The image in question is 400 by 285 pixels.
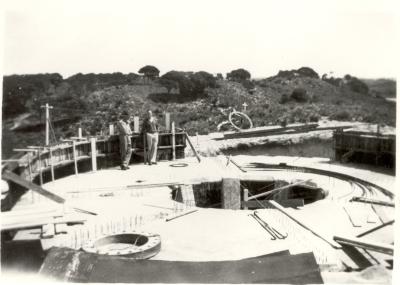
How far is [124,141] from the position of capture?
50.7ft

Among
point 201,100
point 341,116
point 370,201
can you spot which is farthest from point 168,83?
point 370,201

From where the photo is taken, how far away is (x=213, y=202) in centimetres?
1470

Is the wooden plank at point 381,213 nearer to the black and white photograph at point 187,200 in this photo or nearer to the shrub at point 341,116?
the black and white photograph at point 187,200

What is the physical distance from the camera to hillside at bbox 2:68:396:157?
113ft

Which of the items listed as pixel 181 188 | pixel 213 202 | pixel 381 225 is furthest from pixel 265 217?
pixel 213 202

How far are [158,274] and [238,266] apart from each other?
1.12 meters

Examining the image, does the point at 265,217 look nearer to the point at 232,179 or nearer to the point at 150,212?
the point at 150,212

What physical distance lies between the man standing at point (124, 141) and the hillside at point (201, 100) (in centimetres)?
1660

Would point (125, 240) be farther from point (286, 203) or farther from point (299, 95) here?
point (299, 95)

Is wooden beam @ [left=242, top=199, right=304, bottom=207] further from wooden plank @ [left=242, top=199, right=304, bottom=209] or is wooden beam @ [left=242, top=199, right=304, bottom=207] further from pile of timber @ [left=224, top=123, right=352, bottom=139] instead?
pile of timber @ [left=224, top=123, right=352, bottom=139]

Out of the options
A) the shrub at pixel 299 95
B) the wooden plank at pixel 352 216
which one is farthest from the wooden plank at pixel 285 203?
the shrub at pixel 299 95

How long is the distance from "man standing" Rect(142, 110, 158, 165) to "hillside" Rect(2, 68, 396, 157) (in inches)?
636

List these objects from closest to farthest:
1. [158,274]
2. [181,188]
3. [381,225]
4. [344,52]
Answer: [158,274] → [381,225] → [344,52] → [181,188]

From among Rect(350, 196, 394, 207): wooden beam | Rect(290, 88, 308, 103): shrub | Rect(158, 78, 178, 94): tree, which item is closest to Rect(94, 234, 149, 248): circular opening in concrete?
Rect(350, 196, 394, 207): wooden beam
